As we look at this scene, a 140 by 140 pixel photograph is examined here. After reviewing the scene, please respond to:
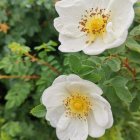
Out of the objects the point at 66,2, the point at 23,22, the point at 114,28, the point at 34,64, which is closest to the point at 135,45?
the point at 114,28

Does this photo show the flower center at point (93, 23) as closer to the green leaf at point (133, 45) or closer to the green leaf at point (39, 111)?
the green leaf at point (133, 45)

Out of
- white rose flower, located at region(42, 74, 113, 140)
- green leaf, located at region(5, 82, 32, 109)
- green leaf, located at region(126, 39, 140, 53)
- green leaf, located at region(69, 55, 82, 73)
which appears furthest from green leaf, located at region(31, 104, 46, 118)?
green leaf, located at region(5, 82, 32, 109)

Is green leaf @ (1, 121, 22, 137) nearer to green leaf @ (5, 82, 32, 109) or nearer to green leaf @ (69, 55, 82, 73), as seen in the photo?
green leaf @ (5, 82, 32, 109)

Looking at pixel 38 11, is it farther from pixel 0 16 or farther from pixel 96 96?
pixel 96 96

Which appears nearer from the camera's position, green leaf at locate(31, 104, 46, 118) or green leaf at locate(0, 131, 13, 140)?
green leaf at locate(31, 104, 46, 118)

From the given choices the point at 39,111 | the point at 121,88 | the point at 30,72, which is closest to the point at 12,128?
the point at 30,72

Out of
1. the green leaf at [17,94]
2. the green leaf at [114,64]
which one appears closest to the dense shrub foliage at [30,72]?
the green leaf at [17,94]

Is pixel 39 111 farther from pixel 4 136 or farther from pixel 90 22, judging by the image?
pixel 4 136
